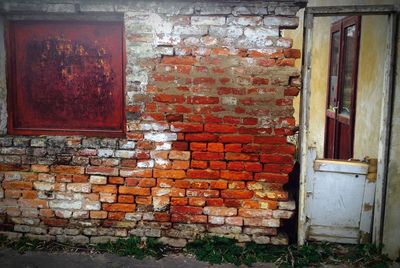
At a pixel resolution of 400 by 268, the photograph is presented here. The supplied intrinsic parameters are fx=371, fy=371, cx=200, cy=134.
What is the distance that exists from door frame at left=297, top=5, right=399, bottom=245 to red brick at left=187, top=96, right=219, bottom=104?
858 millimetres

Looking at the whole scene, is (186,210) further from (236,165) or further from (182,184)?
(236,165)

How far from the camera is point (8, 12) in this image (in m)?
3.59

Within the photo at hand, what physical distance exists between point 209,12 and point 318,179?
1961 mm

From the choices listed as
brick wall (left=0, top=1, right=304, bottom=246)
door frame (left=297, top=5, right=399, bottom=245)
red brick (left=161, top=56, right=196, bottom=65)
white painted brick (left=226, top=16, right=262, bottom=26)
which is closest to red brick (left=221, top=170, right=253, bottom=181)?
brick wall (left=0, top=1, right=304, bottom=246)

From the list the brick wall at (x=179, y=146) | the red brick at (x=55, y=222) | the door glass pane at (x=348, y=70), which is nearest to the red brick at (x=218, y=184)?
the brick wall at (x=179, y=146)

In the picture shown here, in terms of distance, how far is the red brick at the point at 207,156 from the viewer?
3.58 metres

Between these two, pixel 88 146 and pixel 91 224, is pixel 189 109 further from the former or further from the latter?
pixel 91 224

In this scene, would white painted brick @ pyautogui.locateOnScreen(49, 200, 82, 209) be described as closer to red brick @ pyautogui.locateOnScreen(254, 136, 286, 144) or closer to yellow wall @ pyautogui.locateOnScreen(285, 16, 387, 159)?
red brick @ pyautogui.locateOnScreen(254, 136, 286, 144)

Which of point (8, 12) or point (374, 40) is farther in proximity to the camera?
point (374, 40)

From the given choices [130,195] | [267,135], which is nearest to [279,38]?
[267,135]

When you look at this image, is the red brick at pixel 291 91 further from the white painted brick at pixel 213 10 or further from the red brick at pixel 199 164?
the red brick at pixel 199 164

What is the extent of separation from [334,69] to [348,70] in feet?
2.46

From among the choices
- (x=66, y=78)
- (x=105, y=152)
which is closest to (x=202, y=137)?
(x=105, y=152)

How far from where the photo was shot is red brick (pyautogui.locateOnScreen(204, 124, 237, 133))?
3535 mm
